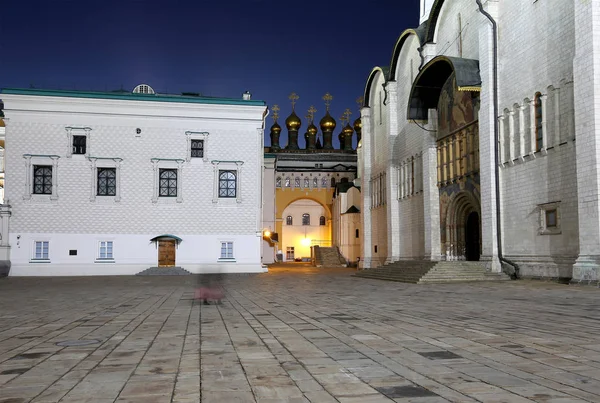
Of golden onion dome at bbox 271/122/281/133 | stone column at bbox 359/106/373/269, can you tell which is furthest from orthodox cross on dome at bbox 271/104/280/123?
stone column at bbox 359/106/373/269

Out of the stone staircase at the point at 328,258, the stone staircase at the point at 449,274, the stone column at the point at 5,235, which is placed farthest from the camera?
the stone staircase at the point at 328,258

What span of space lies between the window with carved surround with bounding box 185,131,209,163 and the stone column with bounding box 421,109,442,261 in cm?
1337

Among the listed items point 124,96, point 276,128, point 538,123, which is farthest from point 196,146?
point 276,128

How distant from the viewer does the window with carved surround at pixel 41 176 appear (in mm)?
33062

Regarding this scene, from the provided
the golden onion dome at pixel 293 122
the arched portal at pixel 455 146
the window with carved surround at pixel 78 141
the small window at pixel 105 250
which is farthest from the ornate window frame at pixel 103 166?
the golden onion dome at pixel 293 122

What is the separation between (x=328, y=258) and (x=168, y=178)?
19858 mm

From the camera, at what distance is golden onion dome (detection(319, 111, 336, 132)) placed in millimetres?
67625

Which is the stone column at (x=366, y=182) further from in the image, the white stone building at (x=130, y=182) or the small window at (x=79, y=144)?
the small window at (x=79, y=144)

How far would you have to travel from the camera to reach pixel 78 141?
33.9m

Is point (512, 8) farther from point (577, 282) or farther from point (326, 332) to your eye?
point (326, 332)

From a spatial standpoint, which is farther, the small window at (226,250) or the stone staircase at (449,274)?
the small window at (226,250)

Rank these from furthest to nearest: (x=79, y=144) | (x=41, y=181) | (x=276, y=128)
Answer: (x=276, y=128) → (x=79, y=144) → (x=41, y=181)

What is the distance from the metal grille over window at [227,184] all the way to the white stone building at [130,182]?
60mm

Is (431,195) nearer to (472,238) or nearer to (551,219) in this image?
(472,238)
